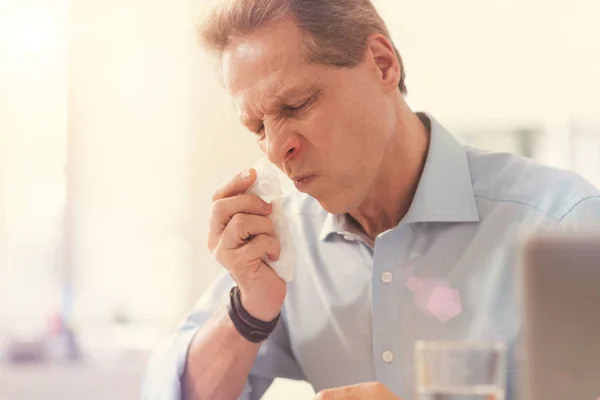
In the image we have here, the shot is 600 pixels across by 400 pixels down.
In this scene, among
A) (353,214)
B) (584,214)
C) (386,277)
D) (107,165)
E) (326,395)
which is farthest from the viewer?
(107,165)

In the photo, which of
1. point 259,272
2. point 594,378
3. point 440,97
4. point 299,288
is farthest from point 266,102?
point 440,97

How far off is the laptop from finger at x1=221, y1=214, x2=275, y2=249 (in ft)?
2.47

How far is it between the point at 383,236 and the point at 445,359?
0.65m

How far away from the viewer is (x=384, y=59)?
129cm

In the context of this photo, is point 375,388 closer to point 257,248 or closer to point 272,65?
point 257,248

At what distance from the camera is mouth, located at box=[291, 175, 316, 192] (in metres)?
1.22

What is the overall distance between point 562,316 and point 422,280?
31.1 inches

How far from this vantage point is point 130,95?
2584mm

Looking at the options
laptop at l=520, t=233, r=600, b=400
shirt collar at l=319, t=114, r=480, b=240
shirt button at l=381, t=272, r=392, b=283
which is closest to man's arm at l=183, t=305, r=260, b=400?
→ shirt button at l=381, t=272, r=392, b=283

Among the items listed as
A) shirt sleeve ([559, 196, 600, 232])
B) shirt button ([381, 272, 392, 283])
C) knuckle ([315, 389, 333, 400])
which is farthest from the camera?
shirt button ([381, 272, 392, 283])

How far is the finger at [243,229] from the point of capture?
121 cm

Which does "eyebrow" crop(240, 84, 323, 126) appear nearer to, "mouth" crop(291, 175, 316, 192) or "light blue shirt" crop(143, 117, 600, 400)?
"mouth" crop(291, 175, 316, 192)

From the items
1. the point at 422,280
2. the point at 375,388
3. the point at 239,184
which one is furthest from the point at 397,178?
the point at 375,388

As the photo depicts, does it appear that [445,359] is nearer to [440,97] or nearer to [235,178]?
[235,178]
